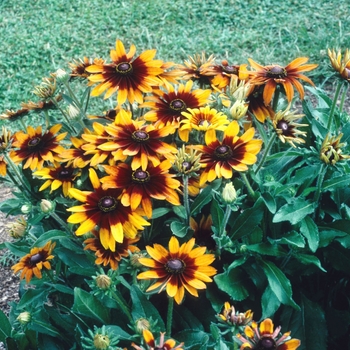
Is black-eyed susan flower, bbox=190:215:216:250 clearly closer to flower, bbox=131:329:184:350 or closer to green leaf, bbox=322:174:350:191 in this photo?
green leaf, bbox=322:174:350:191

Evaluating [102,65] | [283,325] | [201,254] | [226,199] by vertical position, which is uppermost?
[102,65]

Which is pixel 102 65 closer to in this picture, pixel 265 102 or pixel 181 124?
pixel 181 124

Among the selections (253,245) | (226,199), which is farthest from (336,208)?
(226,199)

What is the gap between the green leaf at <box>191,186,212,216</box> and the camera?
4.28 ft

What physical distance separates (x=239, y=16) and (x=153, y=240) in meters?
3.09

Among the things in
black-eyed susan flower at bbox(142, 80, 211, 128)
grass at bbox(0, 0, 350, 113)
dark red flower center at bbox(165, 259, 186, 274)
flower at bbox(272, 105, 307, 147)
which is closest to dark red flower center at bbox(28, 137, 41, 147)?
black-eyed susan flower at bbox(142, 80, 211, 128)

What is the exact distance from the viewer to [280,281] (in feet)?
4.18

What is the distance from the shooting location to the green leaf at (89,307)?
4.13ft

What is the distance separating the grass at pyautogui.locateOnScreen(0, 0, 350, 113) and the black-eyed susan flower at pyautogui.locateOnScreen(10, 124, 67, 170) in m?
2.01

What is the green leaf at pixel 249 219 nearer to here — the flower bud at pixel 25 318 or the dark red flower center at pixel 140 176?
the dark red flower center at pixel 140 176

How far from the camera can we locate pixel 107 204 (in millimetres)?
1195

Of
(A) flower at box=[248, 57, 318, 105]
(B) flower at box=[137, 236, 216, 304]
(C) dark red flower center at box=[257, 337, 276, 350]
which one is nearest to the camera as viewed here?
(C) dark red flower center at box=[257, 337, 276, 350]

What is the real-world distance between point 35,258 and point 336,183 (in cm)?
78

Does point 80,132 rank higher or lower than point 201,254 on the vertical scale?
higher
